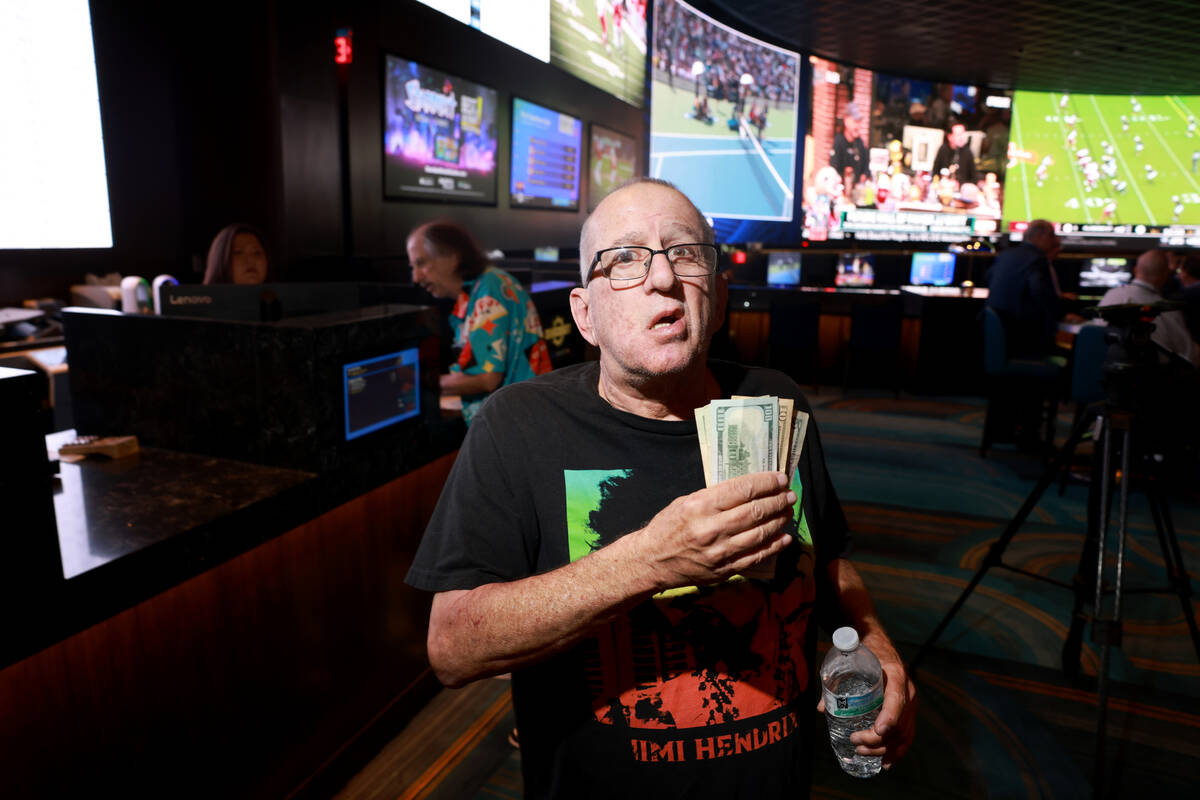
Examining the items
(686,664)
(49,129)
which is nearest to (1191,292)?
(686,664)

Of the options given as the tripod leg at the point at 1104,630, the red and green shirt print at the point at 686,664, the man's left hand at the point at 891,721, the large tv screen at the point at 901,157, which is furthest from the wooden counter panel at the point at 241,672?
the large tv screen at the point at 901,157

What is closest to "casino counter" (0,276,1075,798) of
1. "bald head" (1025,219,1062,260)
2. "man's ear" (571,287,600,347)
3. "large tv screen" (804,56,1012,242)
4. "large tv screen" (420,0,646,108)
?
"man's ear" (571,287,600,347)

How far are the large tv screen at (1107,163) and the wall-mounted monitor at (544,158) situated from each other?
24.5 feet

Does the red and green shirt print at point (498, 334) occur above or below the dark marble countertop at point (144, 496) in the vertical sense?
above

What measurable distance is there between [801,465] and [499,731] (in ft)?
5.38

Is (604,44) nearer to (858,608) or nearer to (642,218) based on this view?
(642,218)

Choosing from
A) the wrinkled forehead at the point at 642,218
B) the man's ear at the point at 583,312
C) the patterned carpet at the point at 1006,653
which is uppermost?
the wrinkled forehead at the point at 642,218

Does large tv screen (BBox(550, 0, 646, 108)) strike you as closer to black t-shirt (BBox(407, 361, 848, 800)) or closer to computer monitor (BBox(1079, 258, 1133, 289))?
black t-shirt (BBox(407, 361, 848, 800))

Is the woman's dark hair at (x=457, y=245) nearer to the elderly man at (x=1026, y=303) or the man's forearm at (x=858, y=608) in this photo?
the man's forearm at (x=858, y=608)

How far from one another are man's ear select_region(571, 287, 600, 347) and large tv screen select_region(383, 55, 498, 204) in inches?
142

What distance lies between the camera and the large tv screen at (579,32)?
5.15 meters

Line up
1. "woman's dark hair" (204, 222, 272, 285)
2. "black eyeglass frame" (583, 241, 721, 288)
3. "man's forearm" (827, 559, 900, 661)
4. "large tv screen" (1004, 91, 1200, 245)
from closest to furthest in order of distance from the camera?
"black eyeglass frame" (583, 241, 721, 288), "man's forearm" (827, 559, 900, 661), "woman's dark hair" (204, 222, 272, 285), "large tv screen" (1004, 91, 1200, 245)

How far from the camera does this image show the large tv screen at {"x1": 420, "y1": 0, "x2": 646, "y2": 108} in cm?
515

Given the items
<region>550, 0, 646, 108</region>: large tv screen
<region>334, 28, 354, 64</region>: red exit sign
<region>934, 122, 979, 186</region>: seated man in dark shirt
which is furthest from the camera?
<region>934, 122, 979, 186</region>: seated man in dark shirt
